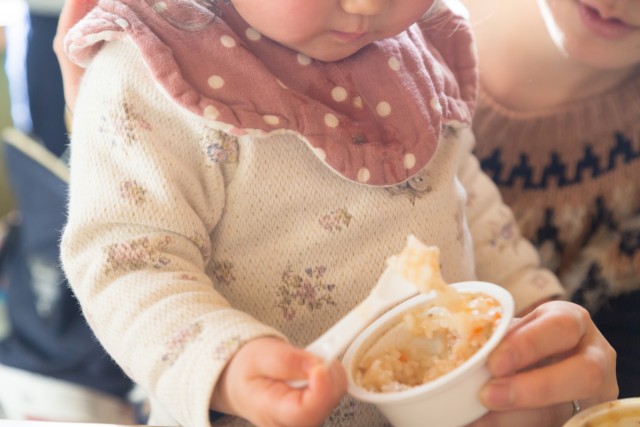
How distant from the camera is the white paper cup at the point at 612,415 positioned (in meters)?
0.63

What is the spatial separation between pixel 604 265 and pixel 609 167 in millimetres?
165

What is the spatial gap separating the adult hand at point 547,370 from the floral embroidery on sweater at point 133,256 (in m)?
0.32

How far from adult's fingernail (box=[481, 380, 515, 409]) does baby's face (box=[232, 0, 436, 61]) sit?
0.37 meters

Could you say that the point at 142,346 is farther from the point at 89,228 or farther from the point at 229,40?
the point at 229,40

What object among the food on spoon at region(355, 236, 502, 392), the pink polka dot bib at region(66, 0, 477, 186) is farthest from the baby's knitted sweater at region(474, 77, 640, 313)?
the food on spoon at region(355, 236, 502, 392)

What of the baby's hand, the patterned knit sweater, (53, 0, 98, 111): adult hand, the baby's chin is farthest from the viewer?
(53, 0, 98, 111): adult hand

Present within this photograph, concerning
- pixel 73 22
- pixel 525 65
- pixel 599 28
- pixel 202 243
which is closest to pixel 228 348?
pixel 202 243

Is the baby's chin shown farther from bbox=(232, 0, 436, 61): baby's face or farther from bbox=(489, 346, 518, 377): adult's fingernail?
bbox=(489, 346, 518, 377): adult's fingernail

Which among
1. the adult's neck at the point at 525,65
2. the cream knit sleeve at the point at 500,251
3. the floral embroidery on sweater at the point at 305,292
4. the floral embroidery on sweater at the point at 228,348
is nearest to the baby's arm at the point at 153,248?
the floral embroidery on sweater at the point at 228,348

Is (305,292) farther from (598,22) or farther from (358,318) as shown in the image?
(598,22)

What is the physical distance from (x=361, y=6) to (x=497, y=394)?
378 millimetres

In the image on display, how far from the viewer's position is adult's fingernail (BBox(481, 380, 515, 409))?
2.03 feet

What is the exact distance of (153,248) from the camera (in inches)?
27.1

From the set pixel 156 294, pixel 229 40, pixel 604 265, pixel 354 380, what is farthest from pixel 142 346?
pixel 604 265
